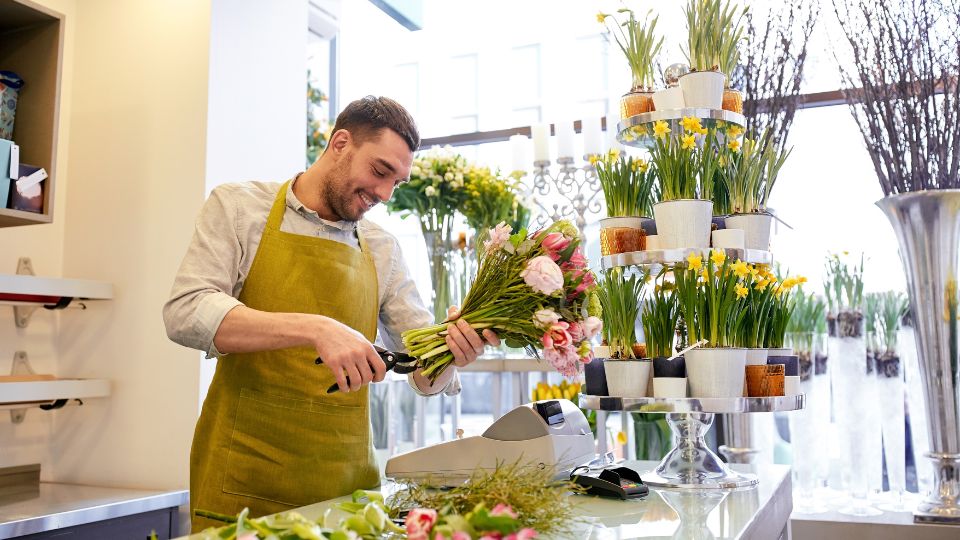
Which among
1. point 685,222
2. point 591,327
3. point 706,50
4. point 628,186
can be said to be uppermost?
point 706,50

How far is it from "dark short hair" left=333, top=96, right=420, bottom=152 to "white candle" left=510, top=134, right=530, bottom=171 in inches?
63.3

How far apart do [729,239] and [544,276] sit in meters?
0.65

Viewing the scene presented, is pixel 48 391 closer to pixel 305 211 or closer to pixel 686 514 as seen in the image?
pixel 305 211

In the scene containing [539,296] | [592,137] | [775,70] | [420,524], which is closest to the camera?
[420,524]

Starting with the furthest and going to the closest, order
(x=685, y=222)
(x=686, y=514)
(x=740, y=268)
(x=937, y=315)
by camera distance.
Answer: (x=937, y=315) → (x=685, y=222) → (x=740, y=268) → (x=686, y=514)

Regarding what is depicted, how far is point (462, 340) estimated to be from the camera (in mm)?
1604

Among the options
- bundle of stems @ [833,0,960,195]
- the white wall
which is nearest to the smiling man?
the white wall

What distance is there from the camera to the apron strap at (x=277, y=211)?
1901 mm

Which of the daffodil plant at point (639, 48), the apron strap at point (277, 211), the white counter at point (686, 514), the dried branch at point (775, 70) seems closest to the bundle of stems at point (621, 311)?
the white counter at point (686, 514)

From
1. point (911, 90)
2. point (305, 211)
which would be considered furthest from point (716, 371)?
point (911, 90)

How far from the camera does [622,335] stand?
5.94 ft

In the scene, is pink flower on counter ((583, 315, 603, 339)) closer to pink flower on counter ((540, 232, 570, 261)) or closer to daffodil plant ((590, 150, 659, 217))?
pink flower on counter ((540, 232, 570, 261))

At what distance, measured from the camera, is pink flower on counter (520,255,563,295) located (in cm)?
140

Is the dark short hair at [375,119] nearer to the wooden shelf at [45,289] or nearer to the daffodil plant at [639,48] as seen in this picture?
the daffodil plant at [639,48]
